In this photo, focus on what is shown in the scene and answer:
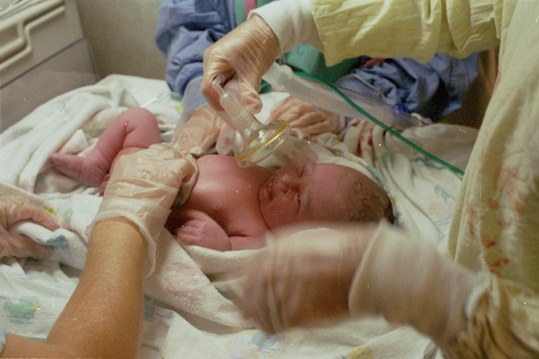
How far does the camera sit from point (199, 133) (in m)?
0.94

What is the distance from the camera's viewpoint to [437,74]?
119cm

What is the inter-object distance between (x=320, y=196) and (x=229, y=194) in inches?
7.7

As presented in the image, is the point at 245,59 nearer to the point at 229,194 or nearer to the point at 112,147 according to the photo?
the point at 229,194

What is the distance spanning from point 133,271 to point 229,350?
18 cm

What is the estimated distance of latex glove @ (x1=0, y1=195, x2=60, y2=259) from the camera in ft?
2.35

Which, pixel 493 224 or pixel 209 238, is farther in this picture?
pixel 209 238

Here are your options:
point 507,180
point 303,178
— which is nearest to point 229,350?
point 303,178

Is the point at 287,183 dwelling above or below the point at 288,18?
below

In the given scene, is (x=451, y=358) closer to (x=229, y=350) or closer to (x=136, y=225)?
(x=229, y=350)

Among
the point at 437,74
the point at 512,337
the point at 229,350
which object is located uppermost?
the point at 512,337

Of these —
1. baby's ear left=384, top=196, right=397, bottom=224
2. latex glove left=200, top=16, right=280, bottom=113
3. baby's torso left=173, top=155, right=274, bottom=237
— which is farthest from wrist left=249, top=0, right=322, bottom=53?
baby's ear left=384, top=196, right=397, bottom=224

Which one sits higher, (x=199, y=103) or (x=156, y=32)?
(x=156, y=32)

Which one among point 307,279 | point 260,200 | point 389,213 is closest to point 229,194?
point 260,200

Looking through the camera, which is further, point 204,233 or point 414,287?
point 204,233
